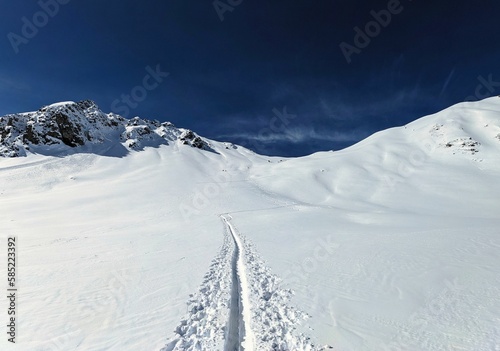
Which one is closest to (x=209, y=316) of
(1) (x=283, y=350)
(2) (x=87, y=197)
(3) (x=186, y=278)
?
(1) (x=283, y=350)

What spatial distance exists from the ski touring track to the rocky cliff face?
91.7 metres

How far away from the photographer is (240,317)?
21.4 ft

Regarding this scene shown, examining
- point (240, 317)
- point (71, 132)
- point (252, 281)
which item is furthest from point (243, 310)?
point (71, 132)

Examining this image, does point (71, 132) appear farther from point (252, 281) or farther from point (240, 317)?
point (240, 317)

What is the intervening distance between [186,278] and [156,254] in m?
4.38

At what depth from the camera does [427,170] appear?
159 feet

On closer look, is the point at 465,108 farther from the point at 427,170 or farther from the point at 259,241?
the point at 259,241

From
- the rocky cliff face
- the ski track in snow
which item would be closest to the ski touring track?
the ski track in snow

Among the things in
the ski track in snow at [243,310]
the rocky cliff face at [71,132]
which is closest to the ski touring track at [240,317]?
the ski track in snow at [243,310]

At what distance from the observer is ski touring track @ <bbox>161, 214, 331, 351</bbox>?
5.35 metres

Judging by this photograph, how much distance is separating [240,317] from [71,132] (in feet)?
356

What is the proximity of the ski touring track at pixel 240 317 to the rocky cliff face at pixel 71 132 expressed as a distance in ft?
301

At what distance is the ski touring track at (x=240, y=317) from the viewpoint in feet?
17.6

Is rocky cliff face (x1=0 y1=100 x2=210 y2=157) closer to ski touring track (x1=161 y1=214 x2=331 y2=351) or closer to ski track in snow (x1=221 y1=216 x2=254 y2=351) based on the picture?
ski track in snow (x1=221 y1=216 x2=254 y2=351)
